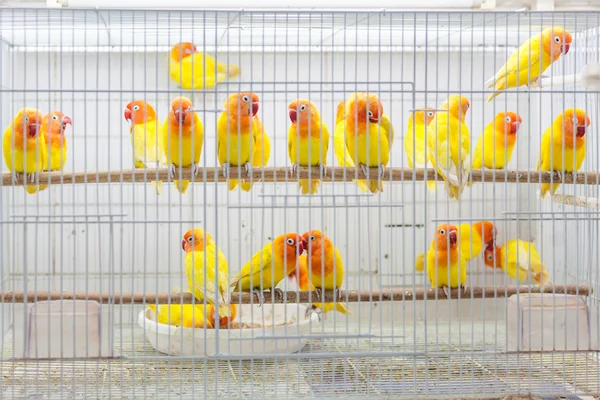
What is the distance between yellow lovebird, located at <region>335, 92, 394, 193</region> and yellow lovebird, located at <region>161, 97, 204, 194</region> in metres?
0.50

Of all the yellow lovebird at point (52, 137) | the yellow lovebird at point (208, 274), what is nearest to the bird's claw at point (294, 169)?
the yellow lovebird at point (208, 274)

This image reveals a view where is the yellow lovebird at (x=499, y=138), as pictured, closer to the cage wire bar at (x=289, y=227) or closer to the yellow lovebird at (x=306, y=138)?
the cage wire bar at (x=289, y=227)

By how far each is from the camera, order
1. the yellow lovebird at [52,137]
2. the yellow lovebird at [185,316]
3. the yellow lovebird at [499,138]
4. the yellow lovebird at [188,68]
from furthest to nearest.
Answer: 1. the yellow lovebird at [188,68]
2. the yellow lovebird at [185,316]
3. the yellow lovebird at [499,138]
4. the yellow lovebird at [52,137]

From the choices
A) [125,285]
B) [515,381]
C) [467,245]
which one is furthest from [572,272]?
[125,285]

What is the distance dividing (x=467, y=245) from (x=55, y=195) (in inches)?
80.8

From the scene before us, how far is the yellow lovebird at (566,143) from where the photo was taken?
2584mm

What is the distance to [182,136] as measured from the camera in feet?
8.16

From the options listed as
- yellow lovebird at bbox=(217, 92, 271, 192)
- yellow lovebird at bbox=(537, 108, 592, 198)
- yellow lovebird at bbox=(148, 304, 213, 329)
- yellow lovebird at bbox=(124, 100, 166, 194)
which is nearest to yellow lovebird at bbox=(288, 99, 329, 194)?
yellow lovebird at bbox=(217, 92, 271, 192)

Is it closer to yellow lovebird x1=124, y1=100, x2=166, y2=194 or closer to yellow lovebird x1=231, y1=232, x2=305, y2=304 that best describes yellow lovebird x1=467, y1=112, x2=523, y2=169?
yellow lovebird x1=231, y1=232, x2=305, y2=304

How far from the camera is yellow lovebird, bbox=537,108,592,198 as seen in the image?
258cm

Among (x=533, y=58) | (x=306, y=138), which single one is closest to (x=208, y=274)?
(x=306, y=138)

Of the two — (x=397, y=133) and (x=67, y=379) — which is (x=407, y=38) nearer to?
(x=397, y=133)

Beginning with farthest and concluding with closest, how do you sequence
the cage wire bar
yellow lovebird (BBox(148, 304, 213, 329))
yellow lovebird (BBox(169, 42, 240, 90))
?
yellow lovebird (BBox(169, 42, 240, 90)) → yellow lovebird (BBox(148, 304, 213, 329)) → the cage wire bar

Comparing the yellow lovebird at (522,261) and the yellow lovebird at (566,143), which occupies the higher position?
the yellow lovebird at (566,143)
